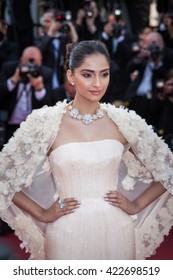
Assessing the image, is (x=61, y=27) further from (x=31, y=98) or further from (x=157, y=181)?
(x=157, y=181)

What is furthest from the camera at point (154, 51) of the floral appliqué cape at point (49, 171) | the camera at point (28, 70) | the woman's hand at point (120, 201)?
the woman's hand at point (120, 201)

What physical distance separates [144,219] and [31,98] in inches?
113

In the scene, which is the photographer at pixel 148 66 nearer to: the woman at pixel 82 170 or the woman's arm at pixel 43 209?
the woman at pixel 82 170

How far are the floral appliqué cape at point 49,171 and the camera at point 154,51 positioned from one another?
3.83 metres

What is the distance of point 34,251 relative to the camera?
11.8 ft

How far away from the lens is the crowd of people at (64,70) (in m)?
6.41

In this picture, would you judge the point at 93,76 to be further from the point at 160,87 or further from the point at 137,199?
the point at 160,87

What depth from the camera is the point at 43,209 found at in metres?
3.47

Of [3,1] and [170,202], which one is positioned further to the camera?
[3,1]

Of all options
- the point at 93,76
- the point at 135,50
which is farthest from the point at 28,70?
the point at 93,76

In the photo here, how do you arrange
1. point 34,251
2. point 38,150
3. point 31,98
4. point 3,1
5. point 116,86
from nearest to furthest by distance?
point 38,150
point 34,251
point 31,98
point 116,86
point 3,1

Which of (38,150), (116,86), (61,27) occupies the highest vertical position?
(38,150)

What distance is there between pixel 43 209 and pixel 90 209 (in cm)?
27

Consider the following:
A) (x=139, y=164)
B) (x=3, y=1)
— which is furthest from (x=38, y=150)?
(x=3, y=1)
